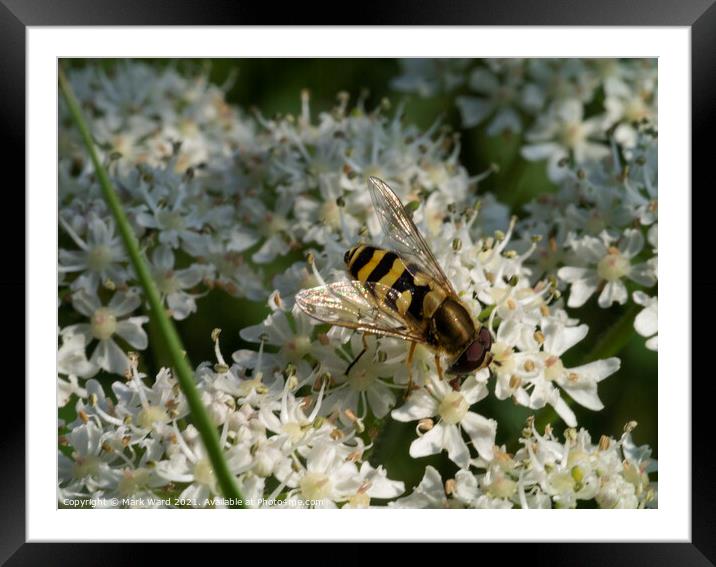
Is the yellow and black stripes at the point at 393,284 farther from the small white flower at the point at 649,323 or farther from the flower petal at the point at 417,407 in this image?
the small white flower at the point at 649,323

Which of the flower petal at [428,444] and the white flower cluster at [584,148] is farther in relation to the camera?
the white flower cluster at [584,148]

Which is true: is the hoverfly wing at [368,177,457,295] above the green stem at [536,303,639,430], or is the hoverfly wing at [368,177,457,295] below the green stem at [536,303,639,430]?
above

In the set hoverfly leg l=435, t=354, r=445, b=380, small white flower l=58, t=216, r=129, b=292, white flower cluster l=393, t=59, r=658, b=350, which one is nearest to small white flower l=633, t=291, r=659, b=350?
white flower cluster l=393, t=59, r=658, b=350

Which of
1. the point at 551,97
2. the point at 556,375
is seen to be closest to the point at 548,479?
the point at 556,375

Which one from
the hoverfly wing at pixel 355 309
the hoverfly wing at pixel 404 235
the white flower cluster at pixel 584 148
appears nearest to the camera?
the hoverfly wing at pixel 355 309

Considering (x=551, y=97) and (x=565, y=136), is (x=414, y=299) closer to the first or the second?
(x=565, y=136)

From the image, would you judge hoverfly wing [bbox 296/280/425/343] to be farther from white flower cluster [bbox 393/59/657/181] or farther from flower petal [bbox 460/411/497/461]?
white flower cluster [bbox 393/59/657/181]
